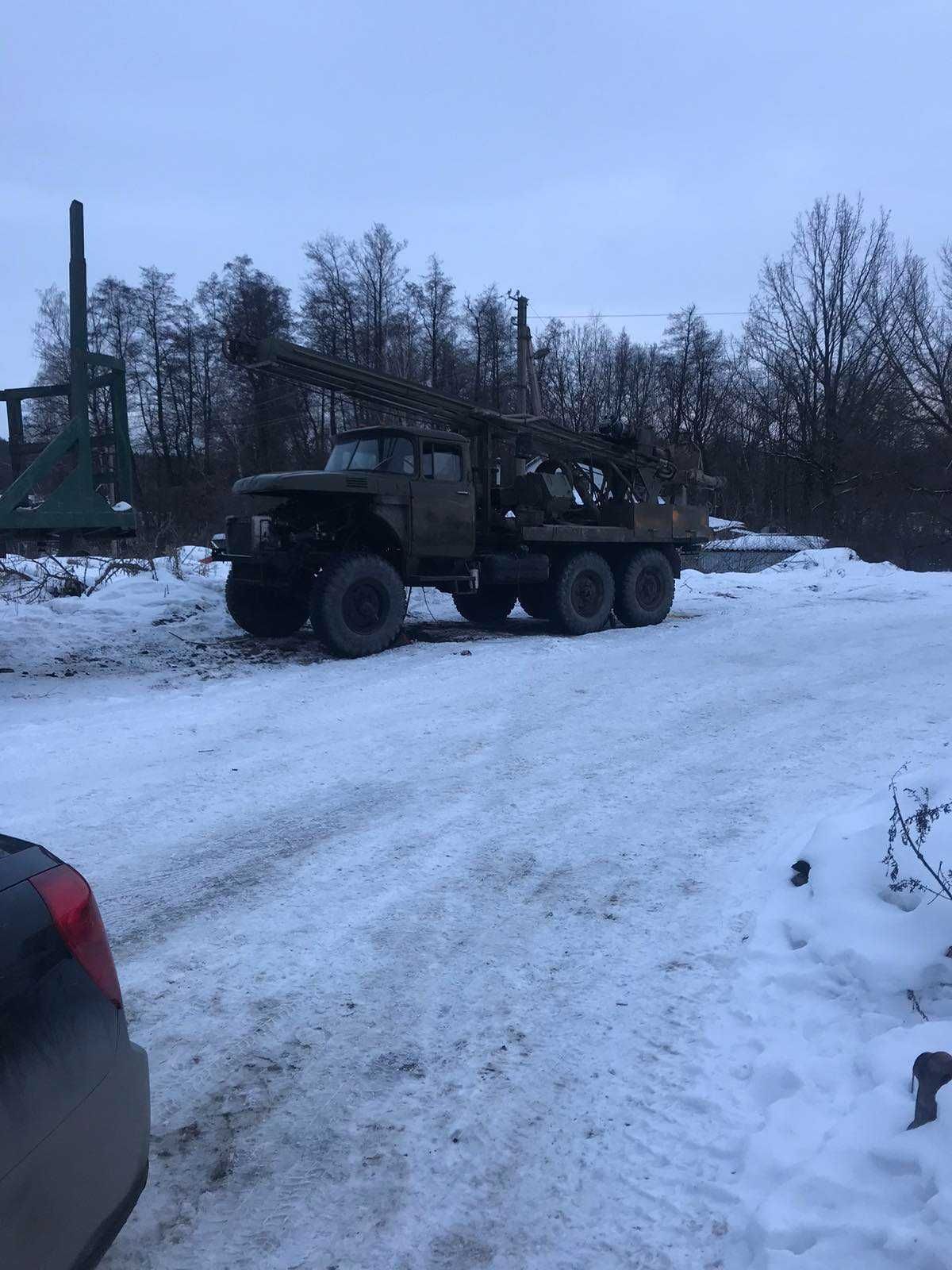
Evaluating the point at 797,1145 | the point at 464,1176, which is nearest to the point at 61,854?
the point at 464,1176

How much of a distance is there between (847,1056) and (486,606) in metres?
11.2

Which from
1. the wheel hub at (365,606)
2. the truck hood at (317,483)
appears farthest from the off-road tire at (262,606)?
the truck hood at (317,483)

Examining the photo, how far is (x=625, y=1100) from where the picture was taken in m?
2.79

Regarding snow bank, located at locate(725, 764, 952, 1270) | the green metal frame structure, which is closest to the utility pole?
the green metal frame structure

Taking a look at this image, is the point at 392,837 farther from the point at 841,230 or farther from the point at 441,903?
the point at 841,230

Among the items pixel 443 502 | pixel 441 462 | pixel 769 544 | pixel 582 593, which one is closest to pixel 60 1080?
pixel 443 502

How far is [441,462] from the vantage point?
11.5 m

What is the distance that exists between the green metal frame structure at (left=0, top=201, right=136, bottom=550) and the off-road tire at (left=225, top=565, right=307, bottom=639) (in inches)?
101

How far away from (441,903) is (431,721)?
11.1 feet

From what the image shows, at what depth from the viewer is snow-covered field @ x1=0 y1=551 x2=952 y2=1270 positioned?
232 cm

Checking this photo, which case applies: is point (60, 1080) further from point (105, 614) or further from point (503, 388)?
point (503, 388)

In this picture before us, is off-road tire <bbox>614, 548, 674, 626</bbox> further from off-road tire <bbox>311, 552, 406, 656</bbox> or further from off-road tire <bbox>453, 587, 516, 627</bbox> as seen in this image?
off-road tire <bbox>311, 552, 406, 656</bbox>

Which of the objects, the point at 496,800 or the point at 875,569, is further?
the point at 875,569

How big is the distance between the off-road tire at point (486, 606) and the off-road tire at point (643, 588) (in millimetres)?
1607
